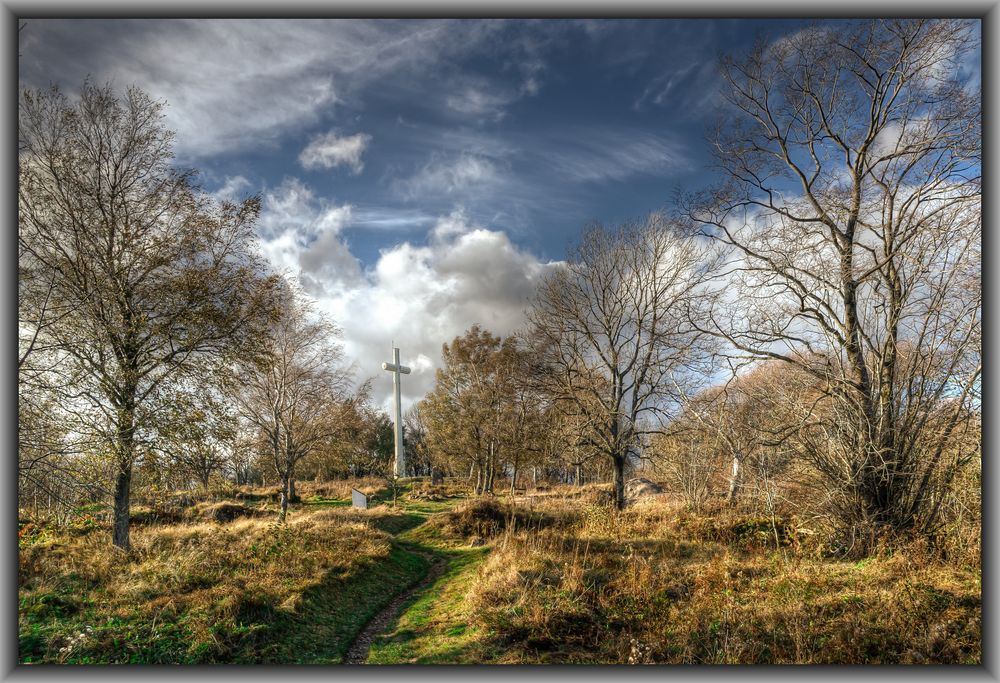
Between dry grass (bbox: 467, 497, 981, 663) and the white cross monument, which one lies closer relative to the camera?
dry grass (bbox: 467, 497, 981, 663)

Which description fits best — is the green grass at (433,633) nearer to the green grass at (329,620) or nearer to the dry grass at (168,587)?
the green grass at (329,620)

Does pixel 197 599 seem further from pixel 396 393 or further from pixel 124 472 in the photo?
pixel 396 393

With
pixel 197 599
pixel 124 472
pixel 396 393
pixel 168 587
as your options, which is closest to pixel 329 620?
pixel 197 599

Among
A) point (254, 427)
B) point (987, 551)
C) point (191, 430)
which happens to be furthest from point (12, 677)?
point (254, 427)

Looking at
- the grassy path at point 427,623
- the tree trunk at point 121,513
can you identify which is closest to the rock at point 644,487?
the grassy path at point 427,623

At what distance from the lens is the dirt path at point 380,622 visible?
6012mm

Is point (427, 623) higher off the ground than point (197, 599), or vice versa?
point (197, 599)

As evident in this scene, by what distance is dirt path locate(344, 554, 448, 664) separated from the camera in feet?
19.7

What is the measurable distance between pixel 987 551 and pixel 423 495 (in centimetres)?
2737

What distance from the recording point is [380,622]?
7.41m

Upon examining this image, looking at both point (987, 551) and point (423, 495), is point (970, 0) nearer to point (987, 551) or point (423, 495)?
point (987, 551)

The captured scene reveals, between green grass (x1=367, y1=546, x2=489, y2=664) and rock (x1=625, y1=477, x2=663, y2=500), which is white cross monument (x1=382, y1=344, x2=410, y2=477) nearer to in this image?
rock (x1=625, y1=477, x2=663, y2=500)

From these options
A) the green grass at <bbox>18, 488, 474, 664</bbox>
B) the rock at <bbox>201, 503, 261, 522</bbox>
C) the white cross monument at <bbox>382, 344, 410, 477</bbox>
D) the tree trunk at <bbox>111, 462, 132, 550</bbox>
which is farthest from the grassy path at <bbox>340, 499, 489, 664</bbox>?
the white cross monument at <bbox>382, 344, 410, 477</bbox>

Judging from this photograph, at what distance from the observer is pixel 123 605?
6008 millimetres
